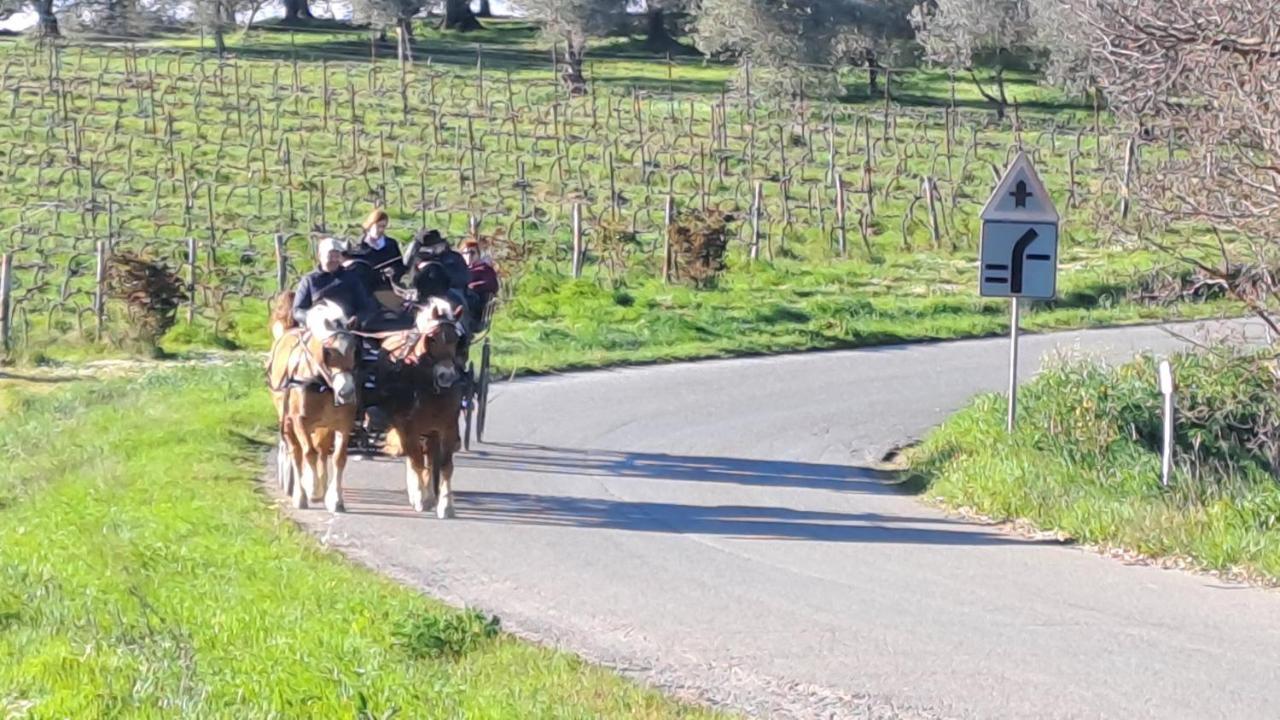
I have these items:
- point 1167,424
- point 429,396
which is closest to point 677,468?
point 429,396

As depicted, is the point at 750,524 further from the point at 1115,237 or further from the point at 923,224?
the point at 923,224

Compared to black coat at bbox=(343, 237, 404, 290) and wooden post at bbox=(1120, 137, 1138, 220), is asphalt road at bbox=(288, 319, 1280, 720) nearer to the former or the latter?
black coat at bbox=(343, 237, 404, 290)

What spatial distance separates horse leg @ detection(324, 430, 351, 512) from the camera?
13.1 metres

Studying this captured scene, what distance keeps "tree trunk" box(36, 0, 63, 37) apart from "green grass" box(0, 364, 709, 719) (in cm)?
4889

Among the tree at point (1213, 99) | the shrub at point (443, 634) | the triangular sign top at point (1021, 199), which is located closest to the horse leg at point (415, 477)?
the shrub at point (443, 634)

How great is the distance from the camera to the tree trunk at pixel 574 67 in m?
54.5

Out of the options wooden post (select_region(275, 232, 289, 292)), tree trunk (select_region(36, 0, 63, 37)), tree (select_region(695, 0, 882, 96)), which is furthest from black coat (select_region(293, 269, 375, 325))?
tree trunk (select_region(36, 0, 63, 37))

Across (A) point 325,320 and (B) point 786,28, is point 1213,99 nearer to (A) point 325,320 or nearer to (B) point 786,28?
(A) point 325,320

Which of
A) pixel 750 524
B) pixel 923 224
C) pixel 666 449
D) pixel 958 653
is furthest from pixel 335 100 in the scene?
pixel 958 653

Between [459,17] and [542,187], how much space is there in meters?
34.8

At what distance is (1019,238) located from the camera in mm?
15141

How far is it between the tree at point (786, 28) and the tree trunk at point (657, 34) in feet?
28.8

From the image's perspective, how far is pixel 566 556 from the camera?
11688 millimetres

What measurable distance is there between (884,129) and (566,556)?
36926 mm
